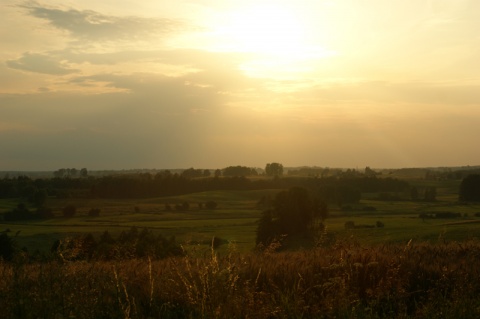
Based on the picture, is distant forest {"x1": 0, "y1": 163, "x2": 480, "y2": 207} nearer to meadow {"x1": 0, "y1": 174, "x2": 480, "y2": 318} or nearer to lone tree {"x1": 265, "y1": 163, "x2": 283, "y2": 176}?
lone tree {"x1": 265, "y1": 163, "x2": 283, "y2": 176}

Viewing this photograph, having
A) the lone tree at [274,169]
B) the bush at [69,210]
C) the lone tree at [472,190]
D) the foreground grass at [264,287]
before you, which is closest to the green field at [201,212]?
the bush at [69,210]

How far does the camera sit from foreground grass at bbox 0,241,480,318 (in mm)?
5680

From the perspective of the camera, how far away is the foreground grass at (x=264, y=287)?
5.68m

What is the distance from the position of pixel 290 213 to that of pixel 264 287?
33.4 metres

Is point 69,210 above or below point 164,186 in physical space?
below

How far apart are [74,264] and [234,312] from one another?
3.03m

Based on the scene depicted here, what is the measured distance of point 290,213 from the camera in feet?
133

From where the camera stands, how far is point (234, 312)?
561 centimetres

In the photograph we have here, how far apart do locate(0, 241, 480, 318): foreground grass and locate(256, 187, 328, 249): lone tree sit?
27.6 m

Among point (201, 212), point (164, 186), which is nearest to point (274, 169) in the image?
point (164, 186)

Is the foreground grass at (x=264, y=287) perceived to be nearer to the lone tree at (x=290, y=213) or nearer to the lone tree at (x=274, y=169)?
the lone tree at (x=290, y=213)

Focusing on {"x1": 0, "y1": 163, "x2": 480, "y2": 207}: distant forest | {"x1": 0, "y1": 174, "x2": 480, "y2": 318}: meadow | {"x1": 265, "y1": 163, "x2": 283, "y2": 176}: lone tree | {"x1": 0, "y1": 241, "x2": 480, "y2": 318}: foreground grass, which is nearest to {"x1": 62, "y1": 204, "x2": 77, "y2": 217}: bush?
{"x1": 0, "y1": 163, "x2": 480, "y2": 207}: distant forest

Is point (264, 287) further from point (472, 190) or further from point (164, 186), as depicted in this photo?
point (164, 186)

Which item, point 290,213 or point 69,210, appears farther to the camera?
point 69,210
